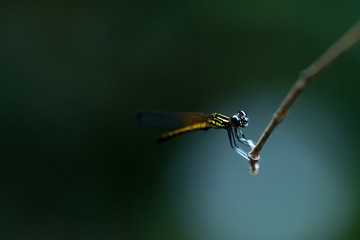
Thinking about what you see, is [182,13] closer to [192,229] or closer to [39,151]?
[39,151]

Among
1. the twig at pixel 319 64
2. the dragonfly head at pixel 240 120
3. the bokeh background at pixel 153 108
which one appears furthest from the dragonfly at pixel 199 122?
the bokeh background at pixel 153 108

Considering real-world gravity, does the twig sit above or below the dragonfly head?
above

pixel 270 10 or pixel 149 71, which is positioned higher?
pixel 270 10

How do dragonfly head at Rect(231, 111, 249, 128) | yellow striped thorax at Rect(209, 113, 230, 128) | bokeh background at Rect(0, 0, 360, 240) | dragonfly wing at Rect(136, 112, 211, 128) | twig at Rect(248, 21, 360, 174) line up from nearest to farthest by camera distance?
twig at Rect(248, 21, 360, 174) < dragonfly head at Rect(231, 111, 249, 128) < yellow striped thorax at Rect(209, 113, 230, 128) < dragonfly wing at Rect(136, 112, 211, 128) < bokeh background at Rect(0, 0, 360, 240)

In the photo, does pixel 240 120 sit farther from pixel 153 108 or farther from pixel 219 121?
pixel 153 108

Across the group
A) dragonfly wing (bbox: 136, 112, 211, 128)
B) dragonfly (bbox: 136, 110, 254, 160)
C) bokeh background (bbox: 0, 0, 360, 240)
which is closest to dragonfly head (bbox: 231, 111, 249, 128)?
dragonfly (bbox: 136, 110, 254, 160)

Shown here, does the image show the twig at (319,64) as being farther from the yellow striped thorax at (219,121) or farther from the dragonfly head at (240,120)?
the yellow striped thorax at (219,121)

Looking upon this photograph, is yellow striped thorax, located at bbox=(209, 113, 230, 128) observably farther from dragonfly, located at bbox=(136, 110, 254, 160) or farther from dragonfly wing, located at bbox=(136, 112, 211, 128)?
dragonfly wing, located at bbox=(136, 112, 211, 128)

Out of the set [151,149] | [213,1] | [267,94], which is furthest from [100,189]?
[213,1]
